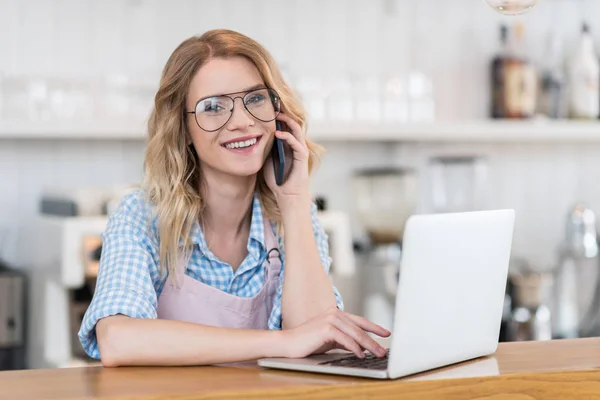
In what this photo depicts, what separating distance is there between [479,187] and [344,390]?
2478mm

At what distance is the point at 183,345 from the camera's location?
4.44 feet

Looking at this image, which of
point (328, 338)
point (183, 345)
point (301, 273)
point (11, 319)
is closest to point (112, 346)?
point (183, 345)

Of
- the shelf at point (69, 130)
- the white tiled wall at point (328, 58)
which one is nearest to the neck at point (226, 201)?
the shelf at point (69, 130)

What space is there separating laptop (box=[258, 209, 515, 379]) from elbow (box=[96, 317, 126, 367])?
22cm

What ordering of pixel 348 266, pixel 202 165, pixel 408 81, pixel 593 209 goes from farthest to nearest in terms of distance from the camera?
pixel 593 209 → pixel 408 81 → pixel 348 266 → pixel 202 165

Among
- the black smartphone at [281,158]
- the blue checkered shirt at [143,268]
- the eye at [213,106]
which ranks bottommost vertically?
the blue checkered shirt at [143,268]

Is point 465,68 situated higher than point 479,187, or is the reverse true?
point 465,68

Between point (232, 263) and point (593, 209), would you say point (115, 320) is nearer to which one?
point (232, 263)

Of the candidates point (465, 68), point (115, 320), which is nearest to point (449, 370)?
point (115, 320)

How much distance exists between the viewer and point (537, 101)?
11.8 ft

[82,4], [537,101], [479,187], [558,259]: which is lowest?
[558,259]

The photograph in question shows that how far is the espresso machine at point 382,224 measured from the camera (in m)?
3.16

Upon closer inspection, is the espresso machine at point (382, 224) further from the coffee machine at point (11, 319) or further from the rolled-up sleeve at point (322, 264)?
the rolled-up sleeve at point (322, 264)

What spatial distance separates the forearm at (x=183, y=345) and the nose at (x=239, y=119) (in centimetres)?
40
